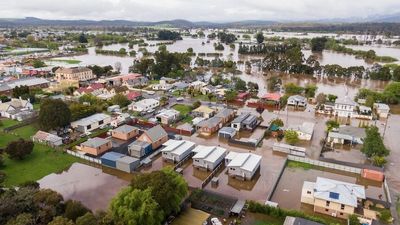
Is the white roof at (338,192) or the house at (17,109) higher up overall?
the white roof at (338,192)

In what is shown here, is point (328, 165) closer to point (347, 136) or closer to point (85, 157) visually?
point (347, 136)

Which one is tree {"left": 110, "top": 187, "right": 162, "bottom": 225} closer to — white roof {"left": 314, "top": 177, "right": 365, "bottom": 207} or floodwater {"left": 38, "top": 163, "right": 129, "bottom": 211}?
floodwater {"left": 38, "top": 163, "right": 129, "bottom": 211}

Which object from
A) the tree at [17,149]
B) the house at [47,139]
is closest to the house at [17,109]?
the house at [47,139]

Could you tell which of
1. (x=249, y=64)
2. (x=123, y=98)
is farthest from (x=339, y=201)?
(x=249, y=64)

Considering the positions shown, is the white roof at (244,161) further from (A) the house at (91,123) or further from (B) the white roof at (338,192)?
(A) the house at (91,123)

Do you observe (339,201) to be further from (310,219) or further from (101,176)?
(101,176)

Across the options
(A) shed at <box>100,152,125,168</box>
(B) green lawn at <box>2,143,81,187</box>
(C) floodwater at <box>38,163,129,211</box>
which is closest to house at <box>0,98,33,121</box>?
(B) green lawn at <box>2,143,81,187</box>
